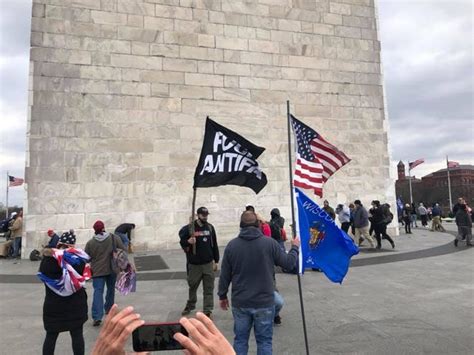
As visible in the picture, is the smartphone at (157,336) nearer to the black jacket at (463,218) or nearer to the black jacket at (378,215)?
the black jacket at (378,215)

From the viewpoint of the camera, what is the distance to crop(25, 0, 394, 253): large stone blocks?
14.4 meters

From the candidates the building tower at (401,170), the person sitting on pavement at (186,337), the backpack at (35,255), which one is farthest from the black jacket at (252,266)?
the building tower at (401,170)

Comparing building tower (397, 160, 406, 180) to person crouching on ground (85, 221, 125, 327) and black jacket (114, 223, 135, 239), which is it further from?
person crouching on ground (85, 221, 125, 327)

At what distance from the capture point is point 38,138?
1416cm

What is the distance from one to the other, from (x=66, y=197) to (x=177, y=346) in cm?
1375

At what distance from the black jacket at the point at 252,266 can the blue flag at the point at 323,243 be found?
35cm

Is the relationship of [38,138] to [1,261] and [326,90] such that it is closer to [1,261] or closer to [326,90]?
[1,261]

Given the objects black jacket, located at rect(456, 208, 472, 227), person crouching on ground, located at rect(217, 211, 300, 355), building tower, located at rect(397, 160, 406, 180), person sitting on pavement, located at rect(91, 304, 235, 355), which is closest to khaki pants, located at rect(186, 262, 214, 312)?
person crouching on ground, located at rect(217, 211, 300, 355)

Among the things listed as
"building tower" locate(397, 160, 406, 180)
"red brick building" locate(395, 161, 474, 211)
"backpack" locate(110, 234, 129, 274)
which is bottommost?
"backpack" locate(110, 234, 129, 274)

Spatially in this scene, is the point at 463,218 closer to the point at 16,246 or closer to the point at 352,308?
the point at 352,308

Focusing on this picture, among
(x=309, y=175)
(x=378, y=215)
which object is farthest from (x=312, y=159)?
(x=378, y=215)

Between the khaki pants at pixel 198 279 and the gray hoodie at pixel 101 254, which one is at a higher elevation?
the gray hoodie at pixel 101 254

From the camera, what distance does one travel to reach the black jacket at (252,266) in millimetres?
4375

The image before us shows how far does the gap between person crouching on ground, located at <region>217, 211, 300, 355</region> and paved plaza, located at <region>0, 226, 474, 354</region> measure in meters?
1.03
